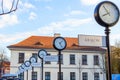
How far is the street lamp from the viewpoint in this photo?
7285mm

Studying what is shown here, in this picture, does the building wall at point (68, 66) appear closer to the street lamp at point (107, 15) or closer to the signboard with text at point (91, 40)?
the signboard with text at point (91, 40)

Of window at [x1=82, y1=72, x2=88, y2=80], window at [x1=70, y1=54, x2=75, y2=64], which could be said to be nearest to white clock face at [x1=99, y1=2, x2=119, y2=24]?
window at [x1=70, y1=54, x2=75, y2=64]

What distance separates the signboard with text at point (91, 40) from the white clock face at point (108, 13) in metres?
0.47

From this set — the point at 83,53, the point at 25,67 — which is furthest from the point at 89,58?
the point at 25,67

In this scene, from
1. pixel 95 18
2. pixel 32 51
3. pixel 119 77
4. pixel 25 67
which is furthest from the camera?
pixel 32 51

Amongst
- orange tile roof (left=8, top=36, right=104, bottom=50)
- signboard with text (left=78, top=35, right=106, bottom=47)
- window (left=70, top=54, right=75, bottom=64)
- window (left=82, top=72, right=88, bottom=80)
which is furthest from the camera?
window (left=82, top=72, right=88, bottom=80)

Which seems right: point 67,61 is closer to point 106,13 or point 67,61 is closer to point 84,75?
point 84,75

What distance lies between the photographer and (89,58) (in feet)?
211

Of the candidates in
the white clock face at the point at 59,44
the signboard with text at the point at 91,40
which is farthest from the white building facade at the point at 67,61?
the signboard with text at the point at 91,40

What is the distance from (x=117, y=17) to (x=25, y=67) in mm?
21589

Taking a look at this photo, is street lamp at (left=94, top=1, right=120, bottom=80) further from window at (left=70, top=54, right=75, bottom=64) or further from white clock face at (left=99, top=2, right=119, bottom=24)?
window at (left=70, top=54, right=75, bottom=64)

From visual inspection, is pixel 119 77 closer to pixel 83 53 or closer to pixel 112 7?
pixel 112 7

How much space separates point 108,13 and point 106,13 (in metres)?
0.06

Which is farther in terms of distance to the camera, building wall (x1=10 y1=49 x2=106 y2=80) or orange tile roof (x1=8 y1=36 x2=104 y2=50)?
orange tile roof (x1=8 y1=36 x2=104 y2=50)
